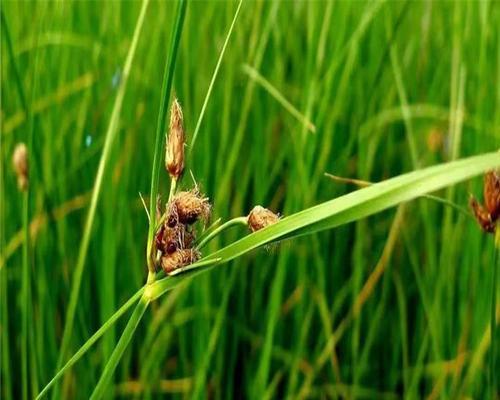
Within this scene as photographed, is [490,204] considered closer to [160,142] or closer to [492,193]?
[492,193]

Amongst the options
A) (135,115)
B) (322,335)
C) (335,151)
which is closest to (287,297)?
(322,335)

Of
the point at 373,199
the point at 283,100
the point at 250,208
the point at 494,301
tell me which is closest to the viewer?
the point at 373,199

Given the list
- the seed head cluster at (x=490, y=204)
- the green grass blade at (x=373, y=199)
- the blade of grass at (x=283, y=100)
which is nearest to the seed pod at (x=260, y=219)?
the green grass blade at (x=373, y=199)

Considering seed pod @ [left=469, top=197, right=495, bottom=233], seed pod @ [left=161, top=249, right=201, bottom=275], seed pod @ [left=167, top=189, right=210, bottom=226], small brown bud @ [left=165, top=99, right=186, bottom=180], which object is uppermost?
small brown bud @ [left=165, top=99, right=186, bottom=180]

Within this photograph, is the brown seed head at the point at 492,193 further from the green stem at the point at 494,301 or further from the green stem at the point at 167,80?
the green stem at the point at 167,80

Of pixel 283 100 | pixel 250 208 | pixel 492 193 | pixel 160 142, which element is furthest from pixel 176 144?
pixel 250 208

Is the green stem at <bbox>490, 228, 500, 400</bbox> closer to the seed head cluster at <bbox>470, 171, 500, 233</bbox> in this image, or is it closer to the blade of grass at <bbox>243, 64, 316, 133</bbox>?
the seed head cluster at <bbox>470, 171, 500, 233</bbox>

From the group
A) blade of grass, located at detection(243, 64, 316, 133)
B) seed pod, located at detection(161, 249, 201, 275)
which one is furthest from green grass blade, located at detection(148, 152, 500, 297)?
blade of grass, located at detection(243, 64, 316, 133)

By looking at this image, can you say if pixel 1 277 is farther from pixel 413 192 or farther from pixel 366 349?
pixel 413 192
